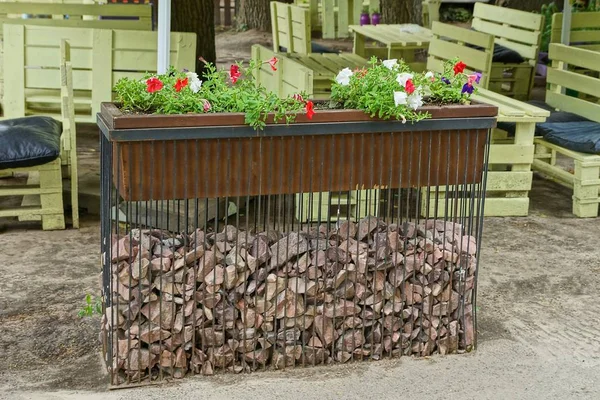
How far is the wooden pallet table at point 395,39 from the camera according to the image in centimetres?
1020

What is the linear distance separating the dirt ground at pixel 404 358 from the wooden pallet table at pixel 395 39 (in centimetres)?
376

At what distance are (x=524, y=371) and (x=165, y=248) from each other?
1.73 meters

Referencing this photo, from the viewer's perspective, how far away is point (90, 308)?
5.09 meters

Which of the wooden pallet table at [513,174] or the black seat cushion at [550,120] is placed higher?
the black seat cushion at [550,120]

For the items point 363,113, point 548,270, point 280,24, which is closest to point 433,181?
point 363,113

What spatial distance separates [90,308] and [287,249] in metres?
1.33

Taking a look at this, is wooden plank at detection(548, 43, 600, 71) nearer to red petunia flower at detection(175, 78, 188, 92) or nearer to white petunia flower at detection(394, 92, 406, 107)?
white petunia flower at detection(394, 92, 406, 107)

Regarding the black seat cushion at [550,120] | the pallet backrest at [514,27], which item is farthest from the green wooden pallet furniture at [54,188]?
the pallet backrest at [514,27]

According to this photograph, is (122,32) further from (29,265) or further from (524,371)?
(524,371)

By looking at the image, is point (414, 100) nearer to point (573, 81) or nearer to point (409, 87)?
point (409, 87)

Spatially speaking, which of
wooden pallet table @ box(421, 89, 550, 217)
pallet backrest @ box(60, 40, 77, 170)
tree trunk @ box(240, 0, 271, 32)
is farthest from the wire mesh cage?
tree trunk @ box(240, 0, 271, 32)

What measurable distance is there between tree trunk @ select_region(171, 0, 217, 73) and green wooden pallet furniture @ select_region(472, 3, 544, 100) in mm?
2942

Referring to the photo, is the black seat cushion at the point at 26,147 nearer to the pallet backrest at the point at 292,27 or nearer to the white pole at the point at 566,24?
the pallet backrest at the point at 292,27

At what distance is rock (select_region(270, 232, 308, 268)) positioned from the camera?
434cm
